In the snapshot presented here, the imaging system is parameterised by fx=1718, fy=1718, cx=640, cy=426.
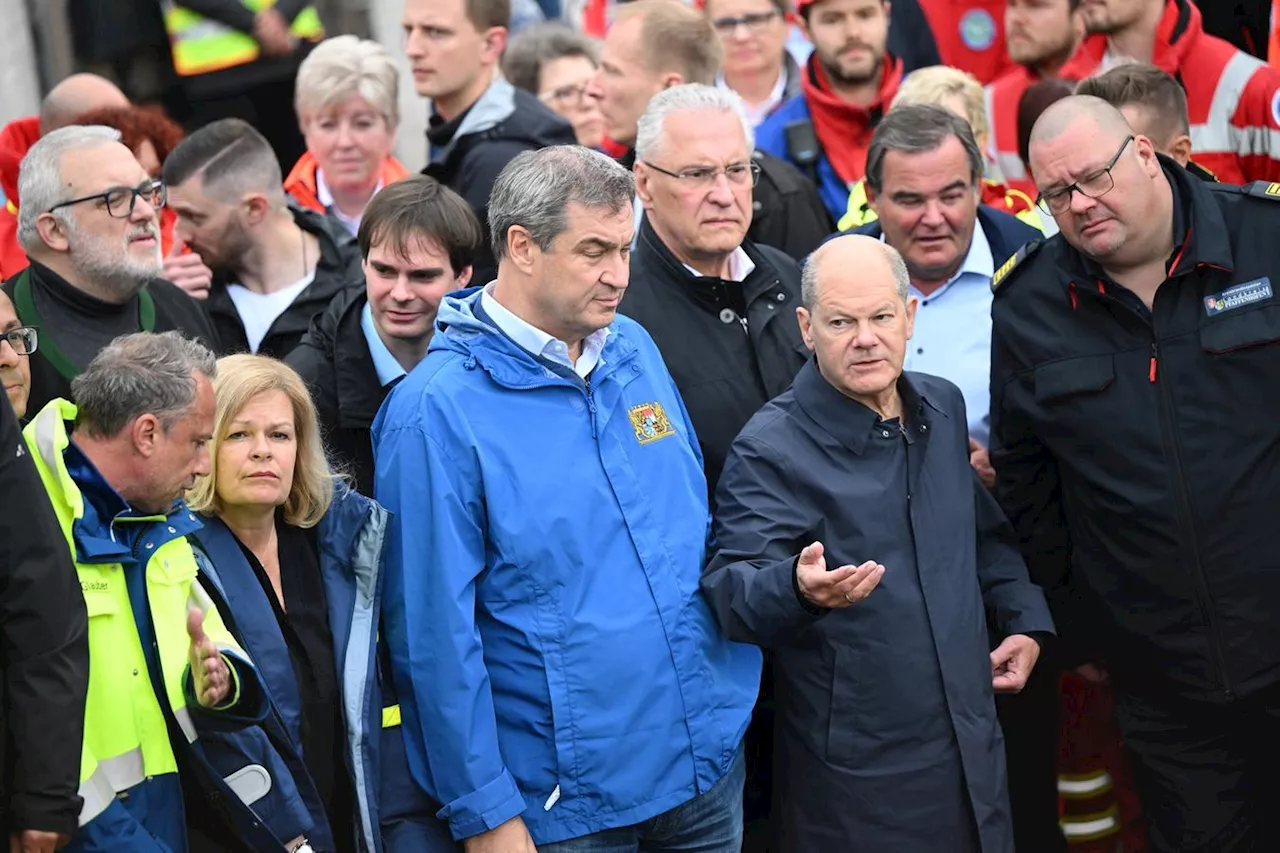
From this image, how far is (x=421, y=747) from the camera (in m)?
3.78

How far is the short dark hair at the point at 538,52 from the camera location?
7.94 meters

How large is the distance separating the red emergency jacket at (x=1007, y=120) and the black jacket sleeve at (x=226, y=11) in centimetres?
329

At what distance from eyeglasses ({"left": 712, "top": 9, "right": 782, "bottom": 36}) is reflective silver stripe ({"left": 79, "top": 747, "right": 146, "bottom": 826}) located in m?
4.43

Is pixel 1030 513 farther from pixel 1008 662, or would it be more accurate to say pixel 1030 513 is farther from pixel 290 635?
pixel 290 635

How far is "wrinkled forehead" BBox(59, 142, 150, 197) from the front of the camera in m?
4.63

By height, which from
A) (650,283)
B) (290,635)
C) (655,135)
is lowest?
(290,635)

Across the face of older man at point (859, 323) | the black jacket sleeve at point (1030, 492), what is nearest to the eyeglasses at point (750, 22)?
the black jacket sleeve at point (1030, 492)

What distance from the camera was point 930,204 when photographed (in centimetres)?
483

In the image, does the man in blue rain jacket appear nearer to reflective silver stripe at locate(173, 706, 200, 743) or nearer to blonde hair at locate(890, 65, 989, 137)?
reflective silver stripe at locate(173, 706, 200, 743)

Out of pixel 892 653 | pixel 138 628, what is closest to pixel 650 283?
pixel 892 653

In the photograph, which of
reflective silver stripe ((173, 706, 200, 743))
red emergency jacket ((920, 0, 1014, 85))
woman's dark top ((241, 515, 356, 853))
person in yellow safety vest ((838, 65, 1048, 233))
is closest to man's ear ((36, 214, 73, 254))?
woman's dark top ((241, 515, 356, 853))

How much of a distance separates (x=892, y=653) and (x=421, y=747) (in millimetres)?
1092

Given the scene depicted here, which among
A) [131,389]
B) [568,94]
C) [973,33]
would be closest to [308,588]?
[131,389]

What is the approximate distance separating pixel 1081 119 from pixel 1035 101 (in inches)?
53.0
